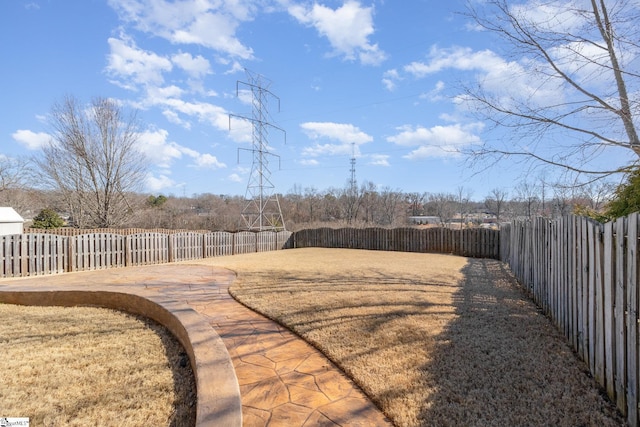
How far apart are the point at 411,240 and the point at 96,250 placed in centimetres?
1262

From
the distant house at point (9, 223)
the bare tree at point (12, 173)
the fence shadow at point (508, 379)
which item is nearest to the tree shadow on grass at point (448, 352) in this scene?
the fence shadow at point (508, 379)

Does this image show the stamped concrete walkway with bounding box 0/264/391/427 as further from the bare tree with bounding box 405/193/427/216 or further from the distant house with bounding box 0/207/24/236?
the bare tree with bounding box 405/193/427/216

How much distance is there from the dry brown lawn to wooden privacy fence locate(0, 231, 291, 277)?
5.81 metres

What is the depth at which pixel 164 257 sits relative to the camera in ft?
35.4

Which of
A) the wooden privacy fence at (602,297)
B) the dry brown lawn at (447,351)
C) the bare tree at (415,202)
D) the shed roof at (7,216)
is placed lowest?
the dry brown lawn at (447,351)

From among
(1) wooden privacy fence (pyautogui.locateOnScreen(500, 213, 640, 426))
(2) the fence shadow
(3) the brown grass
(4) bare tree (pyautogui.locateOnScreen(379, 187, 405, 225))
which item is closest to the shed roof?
(3) the brown grass

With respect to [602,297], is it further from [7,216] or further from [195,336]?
[7,216]

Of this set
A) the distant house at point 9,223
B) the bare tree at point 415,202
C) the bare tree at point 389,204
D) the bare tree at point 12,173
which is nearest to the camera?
the distant house at point 9,223

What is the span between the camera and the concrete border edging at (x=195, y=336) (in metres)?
1.83

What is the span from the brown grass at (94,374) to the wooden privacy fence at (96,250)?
4.71 metres

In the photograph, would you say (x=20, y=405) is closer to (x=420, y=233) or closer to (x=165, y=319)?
(x=165, y=319)

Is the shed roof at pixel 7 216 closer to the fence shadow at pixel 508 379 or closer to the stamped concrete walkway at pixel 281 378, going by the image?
the stamped concrete walkway at pixel 281 378

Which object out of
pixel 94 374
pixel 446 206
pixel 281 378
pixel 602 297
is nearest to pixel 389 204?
pixel 446 206

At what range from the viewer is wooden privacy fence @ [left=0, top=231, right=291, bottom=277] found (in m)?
7.46
